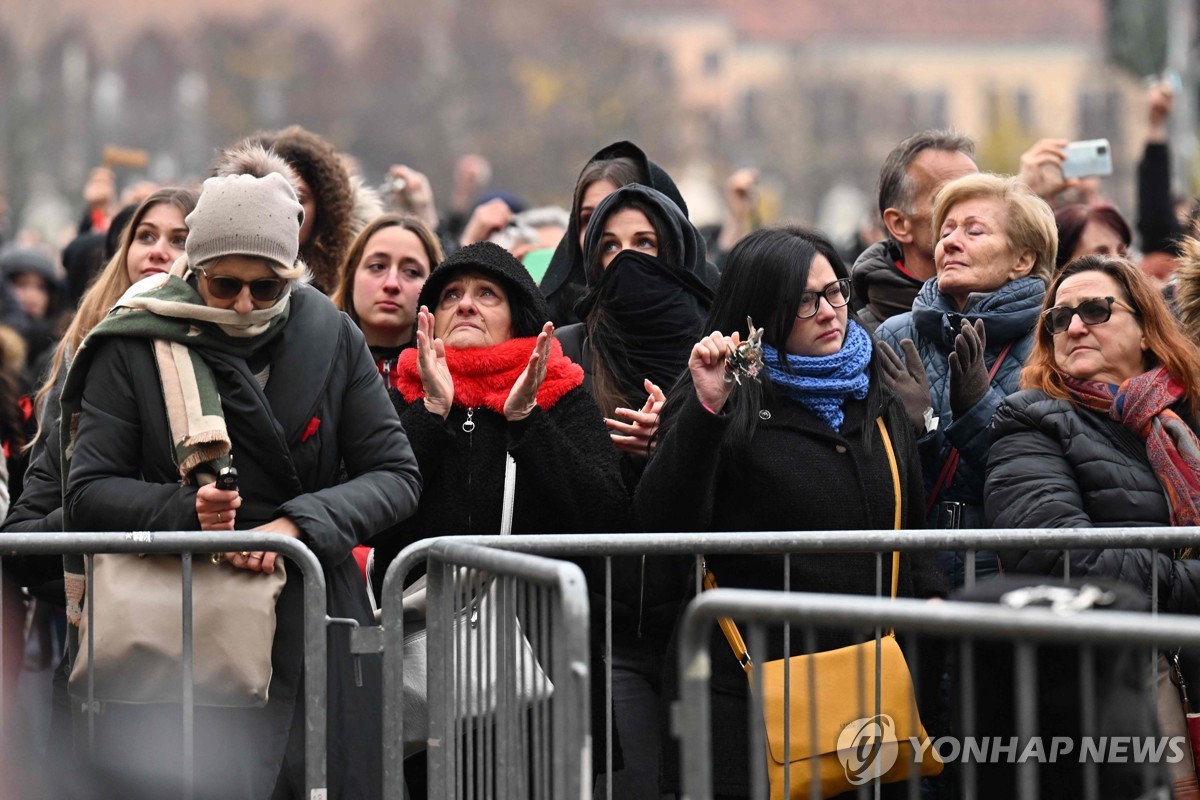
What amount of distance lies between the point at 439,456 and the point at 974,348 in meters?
1.56

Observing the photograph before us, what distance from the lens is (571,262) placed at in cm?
615

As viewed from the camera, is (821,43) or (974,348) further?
(821,43)

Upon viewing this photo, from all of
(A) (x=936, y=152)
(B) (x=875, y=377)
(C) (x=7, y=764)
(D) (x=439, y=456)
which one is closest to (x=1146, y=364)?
(B) (x=875, y=377)

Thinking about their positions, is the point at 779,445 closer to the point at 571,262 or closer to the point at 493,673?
the point at 493,673

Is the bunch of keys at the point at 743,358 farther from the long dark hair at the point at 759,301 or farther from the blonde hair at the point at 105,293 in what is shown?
the blonde hair at the point at 105,293

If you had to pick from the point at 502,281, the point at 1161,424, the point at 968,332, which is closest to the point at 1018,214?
the point at 968,332

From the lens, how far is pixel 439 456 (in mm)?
4957

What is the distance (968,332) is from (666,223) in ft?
3.39

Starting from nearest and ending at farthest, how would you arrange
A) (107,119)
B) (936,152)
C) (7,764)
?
(7,764) < (936,152) < (107,119)

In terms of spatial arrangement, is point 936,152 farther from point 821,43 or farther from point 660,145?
point 821,43

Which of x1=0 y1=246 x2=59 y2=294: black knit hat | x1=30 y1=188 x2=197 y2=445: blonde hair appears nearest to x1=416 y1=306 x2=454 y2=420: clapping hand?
x1=30 y1=188 x2=197 y2=445: blonde hair

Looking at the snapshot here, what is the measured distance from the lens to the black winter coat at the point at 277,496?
4301mm

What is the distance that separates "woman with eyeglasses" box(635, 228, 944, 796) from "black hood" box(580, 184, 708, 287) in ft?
2.14

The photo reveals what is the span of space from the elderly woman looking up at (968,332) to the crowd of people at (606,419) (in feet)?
0.03
